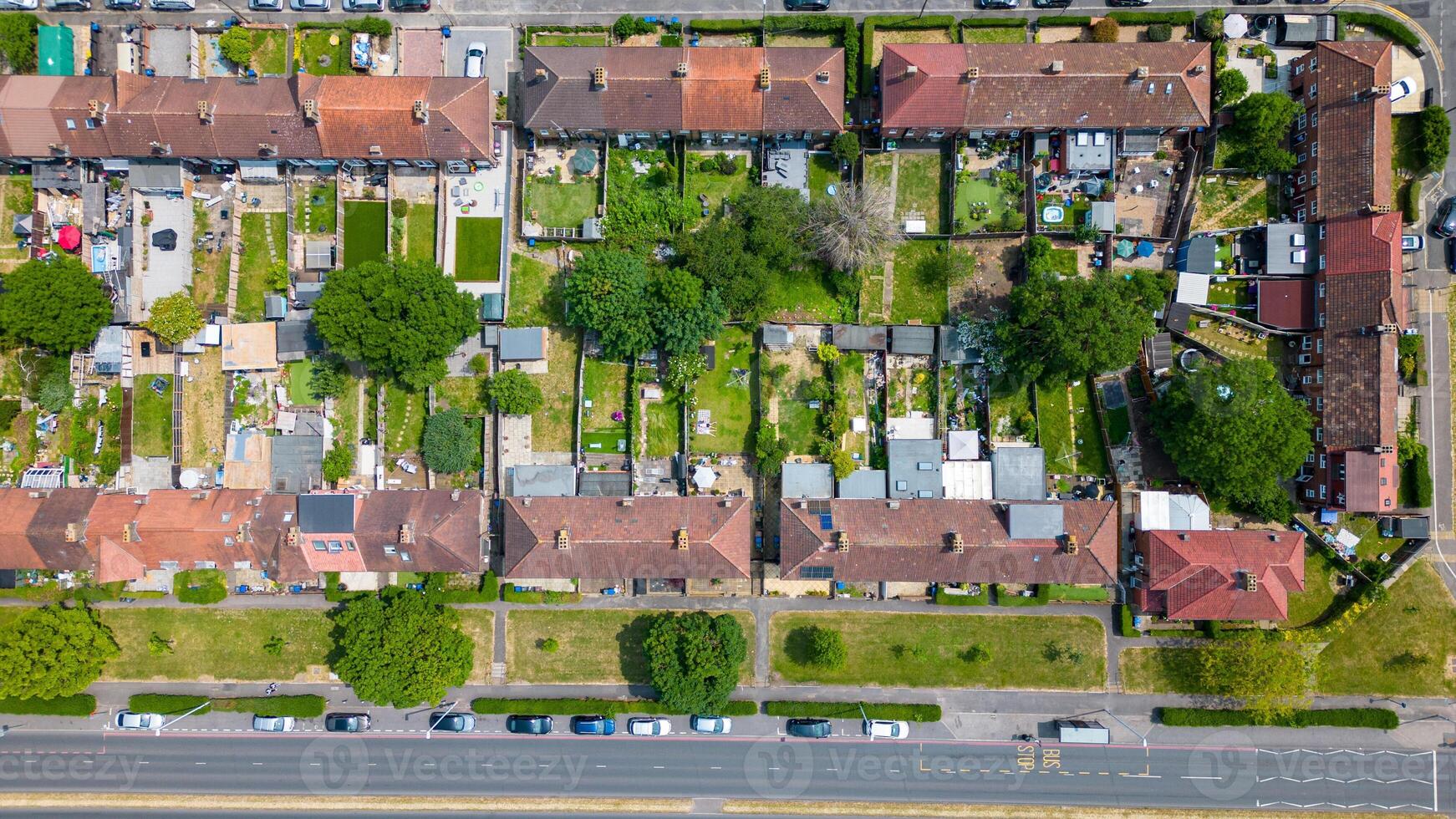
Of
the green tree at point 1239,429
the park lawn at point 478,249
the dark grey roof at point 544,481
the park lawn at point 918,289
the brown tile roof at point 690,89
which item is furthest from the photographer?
the park lawn at point 478,249

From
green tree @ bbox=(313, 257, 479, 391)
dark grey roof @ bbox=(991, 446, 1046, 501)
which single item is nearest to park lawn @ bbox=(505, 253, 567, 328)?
green tree @ bbox=(313, 257, 479, 391)

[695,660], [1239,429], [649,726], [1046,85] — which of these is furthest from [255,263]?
[1239,429]

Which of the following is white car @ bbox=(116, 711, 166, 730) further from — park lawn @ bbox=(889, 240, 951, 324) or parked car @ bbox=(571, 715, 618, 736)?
park lawn @ bbox=(889, 240, 951, 324)

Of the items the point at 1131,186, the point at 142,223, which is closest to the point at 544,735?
the point at 142,223

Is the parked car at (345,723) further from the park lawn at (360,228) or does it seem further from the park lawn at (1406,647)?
the park lawn at (1406,647)

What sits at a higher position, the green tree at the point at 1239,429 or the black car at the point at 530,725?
the green tree at the point at 1239,429

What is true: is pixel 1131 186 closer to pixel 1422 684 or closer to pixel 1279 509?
pixel 1279 509

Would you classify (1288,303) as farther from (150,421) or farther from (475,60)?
(150,421)

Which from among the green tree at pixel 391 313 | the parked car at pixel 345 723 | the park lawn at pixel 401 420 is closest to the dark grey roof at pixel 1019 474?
the green tree at pixel 391 313
